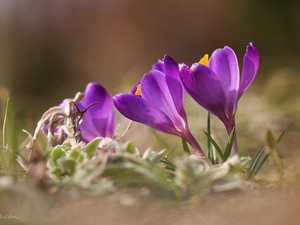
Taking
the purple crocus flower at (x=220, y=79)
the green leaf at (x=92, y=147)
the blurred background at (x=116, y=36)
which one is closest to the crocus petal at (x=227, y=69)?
the purple crocus flower at (x=220, y=79)

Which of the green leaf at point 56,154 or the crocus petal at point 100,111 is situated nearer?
the green leaf at point 56,154

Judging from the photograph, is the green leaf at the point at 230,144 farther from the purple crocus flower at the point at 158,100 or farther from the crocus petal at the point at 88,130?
the crocus petal at the point at 88,130

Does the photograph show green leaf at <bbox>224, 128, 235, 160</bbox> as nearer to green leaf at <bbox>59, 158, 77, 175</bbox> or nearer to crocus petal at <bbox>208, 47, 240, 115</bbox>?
crocus petal at <bbox>208, 47, 240, 115</bbox>

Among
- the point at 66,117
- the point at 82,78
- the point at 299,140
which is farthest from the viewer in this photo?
the point at 82,78

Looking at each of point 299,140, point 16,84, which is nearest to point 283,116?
point 299,140

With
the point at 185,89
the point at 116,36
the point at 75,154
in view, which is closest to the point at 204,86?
the point at 185,89

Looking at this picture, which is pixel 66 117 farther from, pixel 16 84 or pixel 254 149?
pixel 16 84
